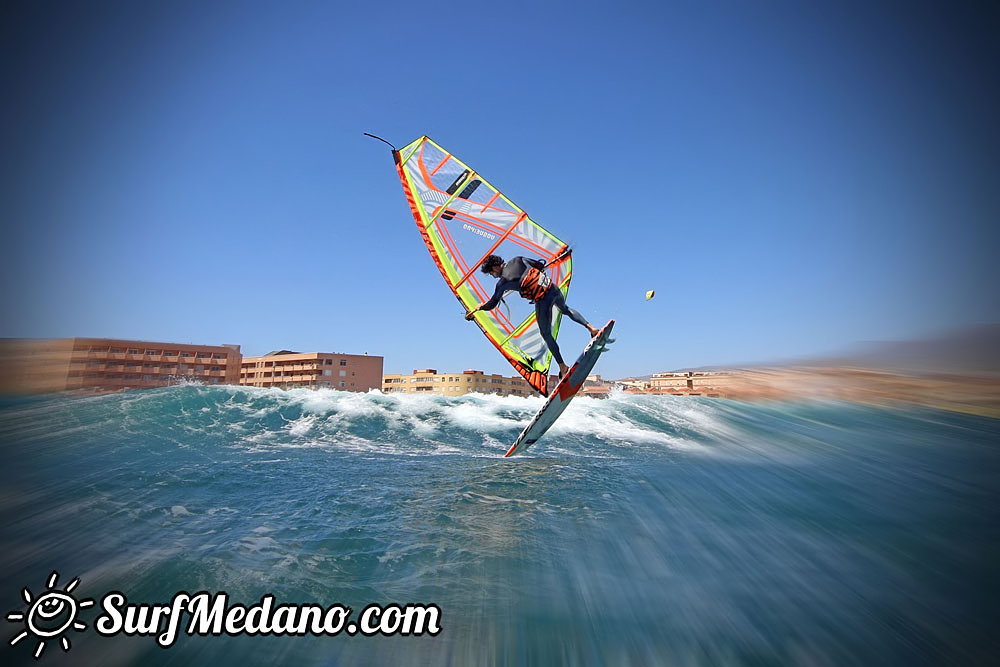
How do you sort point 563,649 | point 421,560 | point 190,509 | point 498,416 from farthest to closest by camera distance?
point 498,416, point 190,509, point 421,560, point 563,649

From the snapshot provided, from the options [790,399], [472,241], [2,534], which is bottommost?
[2,534]

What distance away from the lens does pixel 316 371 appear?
45.7 metres

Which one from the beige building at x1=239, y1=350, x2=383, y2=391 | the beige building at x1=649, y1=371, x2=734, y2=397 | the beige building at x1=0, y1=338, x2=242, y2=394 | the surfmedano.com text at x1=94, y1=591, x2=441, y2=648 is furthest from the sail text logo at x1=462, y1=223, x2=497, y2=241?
the beige building at x1=239, y1=350, x2=383, y2=391

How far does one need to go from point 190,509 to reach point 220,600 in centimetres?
143

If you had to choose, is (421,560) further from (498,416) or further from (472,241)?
(498,416)

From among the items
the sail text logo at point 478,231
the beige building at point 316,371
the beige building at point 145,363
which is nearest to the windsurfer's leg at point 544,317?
the sail text logo at point 478,231

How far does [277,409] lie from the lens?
8.33m

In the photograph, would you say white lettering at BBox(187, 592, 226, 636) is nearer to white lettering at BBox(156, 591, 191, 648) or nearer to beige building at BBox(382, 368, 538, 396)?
white lettering at BBox(156, 591, 191, 648)

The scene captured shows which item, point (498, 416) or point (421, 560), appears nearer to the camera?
point (421, 560)

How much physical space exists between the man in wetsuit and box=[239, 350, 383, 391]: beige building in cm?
4343

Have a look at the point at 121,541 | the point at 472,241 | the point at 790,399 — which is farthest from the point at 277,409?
the point at 790,399

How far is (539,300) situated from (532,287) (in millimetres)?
170

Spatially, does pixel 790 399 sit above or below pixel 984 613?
above

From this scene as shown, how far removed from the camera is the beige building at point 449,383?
166ft
